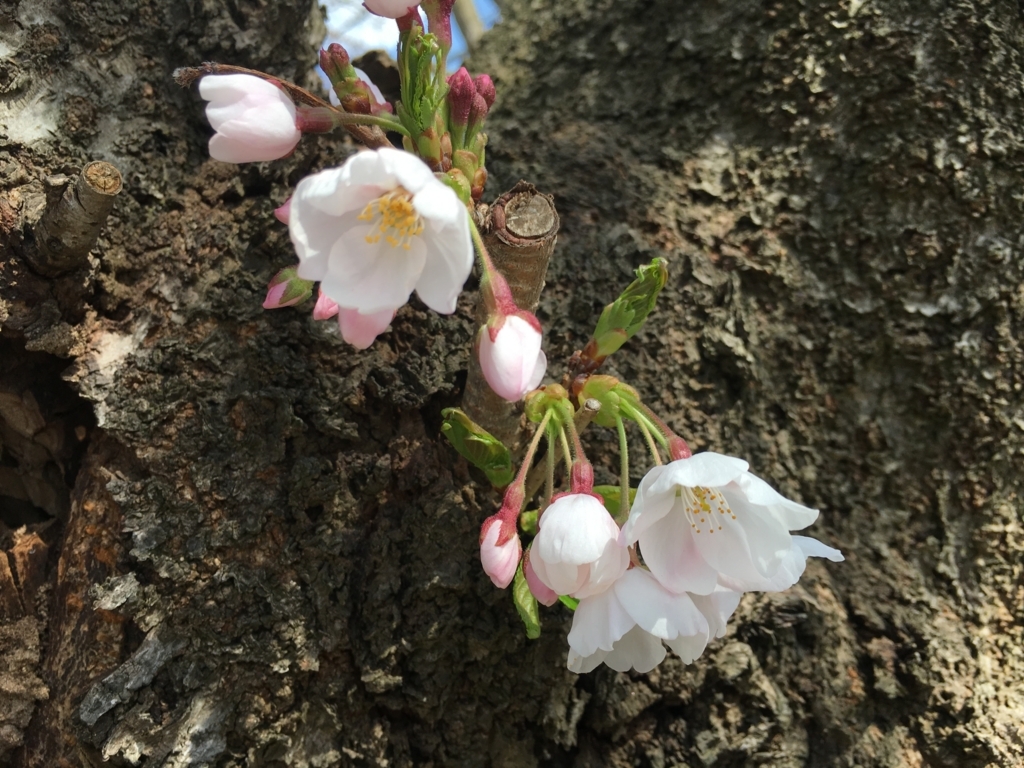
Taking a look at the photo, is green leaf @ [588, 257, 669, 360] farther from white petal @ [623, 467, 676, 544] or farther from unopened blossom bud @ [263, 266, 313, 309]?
unopened blossom bud @ [263, 266, 313, 309]

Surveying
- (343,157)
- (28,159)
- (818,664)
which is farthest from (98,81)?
(818,664)

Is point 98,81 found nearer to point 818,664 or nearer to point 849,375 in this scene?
point 849,375

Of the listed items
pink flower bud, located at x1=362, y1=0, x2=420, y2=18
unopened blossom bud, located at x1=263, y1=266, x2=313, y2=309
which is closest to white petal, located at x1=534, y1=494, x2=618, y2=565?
unopened blossom bud, located at x1=263, y1=266, x2=313, y2=309

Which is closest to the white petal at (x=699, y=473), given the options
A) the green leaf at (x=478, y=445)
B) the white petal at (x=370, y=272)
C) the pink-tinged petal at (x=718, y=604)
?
the pink-tinged petal at (x=718, y=604)

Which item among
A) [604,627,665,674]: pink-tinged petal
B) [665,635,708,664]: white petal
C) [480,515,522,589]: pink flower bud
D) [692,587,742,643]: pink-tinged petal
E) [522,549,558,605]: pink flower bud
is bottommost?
[604,627,665,674]: pink-tinged petal

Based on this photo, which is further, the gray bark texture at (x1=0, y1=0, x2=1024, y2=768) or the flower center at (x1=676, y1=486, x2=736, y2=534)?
the gray bark texture at (x1=0, y1=0, x2=1024, y2=768)

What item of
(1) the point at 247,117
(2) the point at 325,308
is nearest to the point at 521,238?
(2) the point at 325,308
